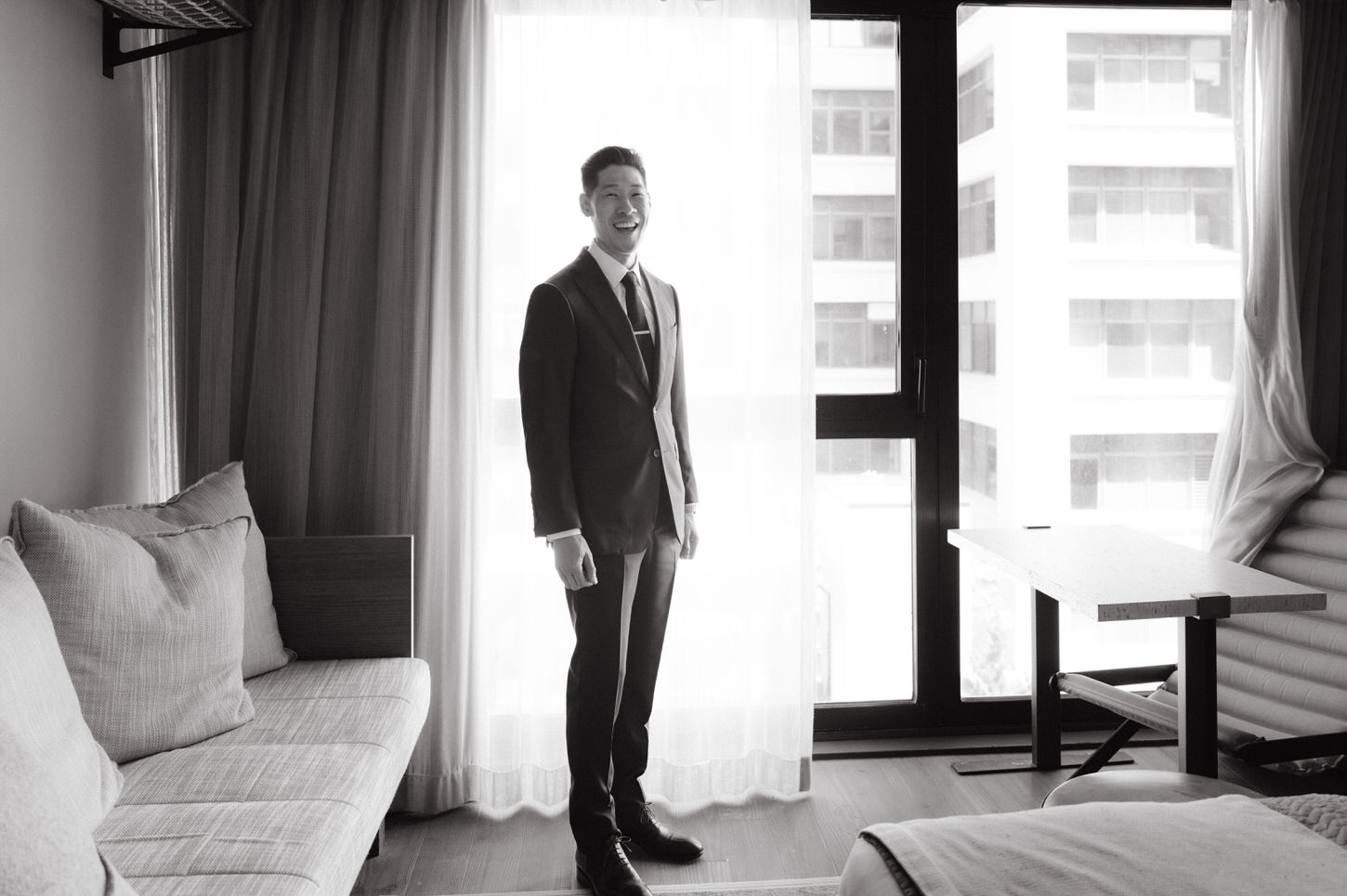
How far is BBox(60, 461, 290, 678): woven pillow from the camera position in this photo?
2.16m

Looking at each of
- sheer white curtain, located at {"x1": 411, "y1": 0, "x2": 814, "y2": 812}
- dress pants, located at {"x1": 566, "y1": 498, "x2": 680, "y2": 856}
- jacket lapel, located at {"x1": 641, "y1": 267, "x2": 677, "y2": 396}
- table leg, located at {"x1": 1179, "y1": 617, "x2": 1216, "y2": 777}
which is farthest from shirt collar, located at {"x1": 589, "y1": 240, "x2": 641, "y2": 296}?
table leg, located at {"x1": 1179, "y1": 617, "x2": 1216, "y2": 777}

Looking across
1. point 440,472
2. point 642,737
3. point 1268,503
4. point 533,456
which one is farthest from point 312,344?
point 1268,503

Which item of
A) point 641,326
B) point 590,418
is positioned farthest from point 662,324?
point 590,418

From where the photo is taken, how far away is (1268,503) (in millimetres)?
2832

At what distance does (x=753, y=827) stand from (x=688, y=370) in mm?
1172

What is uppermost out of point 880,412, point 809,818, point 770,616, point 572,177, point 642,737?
point 572,177

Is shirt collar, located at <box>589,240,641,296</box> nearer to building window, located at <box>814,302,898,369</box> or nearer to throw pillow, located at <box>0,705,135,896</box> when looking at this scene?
building window, located at <box>814,302,898,369</box>

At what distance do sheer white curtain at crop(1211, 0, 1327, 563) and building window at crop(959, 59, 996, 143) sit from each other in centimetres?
67

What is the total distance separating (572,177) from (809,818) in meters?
1.74

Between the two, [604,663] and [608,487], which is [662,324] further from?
[604,663]

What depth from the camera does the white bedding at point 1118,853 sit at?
1.03 meters

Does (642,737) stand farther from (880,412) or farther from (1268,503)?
(1268,503)

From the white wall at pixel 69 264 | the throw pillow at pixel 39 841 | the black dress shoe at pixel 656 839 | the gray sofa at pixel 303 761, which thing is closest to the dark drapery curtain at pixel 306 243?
the white wall at pixel 69 264

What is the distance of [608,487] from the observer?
7.30 feet
